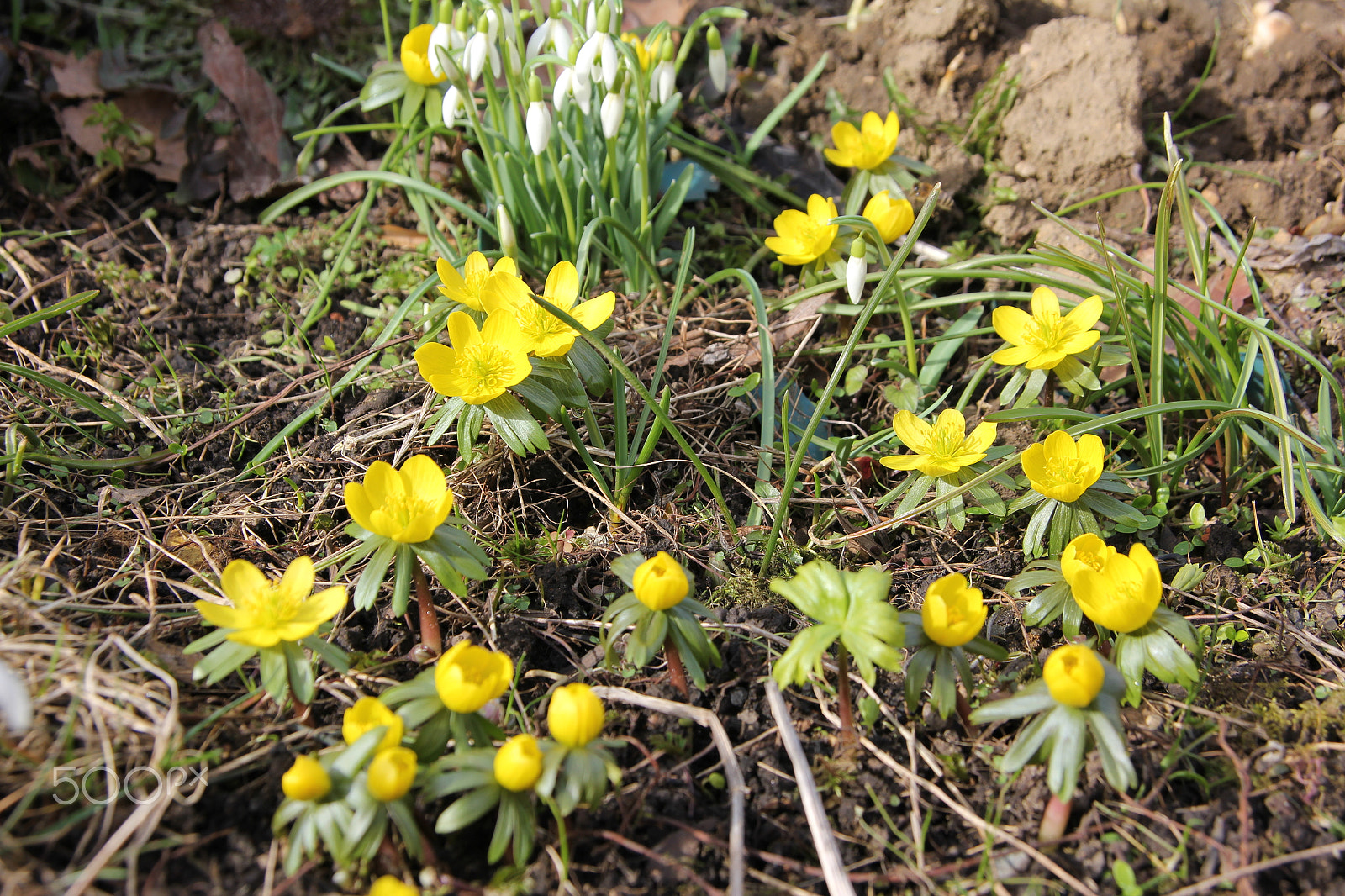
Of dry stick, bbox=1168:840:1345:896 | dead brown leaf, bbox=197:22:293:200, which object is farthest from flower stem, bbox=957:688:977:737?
dead brown leaf, bbox=197:22:293:200

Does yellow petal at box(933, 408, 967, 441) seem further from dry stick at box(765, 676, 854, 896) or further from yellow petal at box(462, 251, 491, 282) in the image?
yellow petal at box(462, 251, 491, 282)

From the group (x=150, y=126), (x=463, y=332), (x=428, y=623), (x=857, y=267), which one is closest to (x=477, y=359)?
(x=463, y=332)

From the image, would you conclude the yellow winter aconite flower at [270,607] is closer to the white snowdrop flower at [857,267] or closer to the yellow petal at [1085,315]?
the white snowdrop flower at [857,267]

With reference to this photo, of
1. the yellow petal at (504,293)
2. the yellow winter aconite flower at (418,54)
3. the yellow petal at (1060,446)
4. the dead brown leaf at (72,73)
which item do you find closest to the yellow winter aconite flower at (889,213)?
the yellow petal at (1060,446)

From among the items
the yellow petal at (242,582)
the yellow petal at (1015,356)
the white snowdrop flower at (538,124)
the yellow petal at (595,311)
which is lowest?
the yellow petal at (242,582)

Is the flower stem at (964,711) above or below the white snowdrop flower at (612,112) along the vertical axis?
below

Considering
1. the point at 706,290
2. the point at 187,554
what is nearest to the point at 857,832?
the point at 187,554

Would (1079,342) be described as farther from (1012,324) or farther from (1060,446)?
(1060,446)
